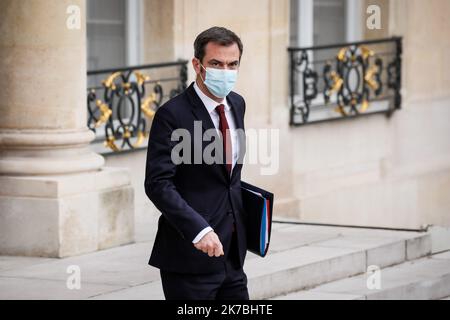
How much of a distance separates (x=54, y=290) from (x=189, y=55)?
14.1 feet

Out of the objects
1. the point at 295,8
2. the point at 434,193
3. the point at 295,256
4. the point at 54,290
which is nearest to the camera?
the point at 54,290

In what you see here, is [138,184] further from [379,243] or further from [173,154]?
[173,154]

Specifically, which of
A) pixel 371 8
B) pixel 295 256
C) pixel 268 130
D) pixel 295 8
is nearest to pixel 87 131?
pixel 295 256

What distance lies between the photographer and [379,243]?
997 centimetres

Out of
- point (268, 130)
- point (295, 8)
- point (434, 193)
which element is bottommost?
point (434, 193)

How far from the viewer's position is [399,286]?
9133 millimetres

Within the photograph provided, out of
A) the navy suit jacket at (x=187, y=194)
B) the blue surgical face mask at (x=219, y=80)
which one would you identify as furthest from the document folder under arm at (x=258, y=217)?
the blue surgical face mask at (x=219, y=80)

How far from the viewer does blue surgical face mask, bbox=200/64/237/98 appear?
18.4 ft

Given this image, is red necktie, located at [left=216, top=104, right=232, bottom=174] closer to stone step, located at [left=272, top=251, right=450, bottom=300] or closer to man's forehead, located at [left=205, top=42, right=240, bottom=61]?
man's forehead, located at [left=205, top=42, right=240, bottom=61]

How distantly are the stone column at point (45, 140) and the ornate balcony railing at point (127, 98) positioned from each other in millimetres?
1511

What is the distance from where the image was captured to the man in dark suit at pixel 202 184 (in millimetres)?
5531

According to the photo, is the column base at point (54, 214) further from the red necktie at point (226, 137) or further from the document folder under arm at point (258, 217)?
the red necktie at point (226, 137)

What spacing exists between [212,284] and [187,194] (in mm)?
406

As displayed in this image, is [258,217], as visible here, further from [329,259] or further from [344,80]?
[344,80]
